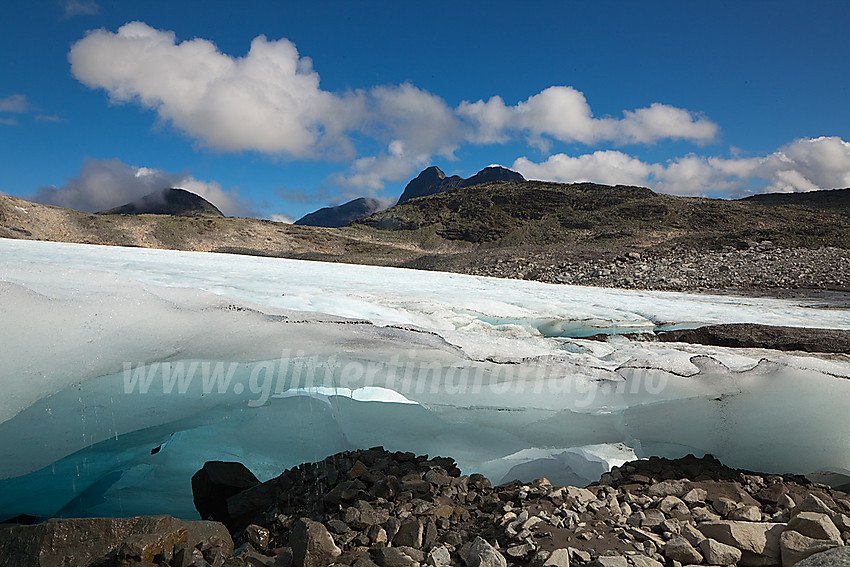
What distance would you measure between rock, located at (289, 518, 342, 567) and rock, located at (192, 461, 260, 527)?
1.09 meters

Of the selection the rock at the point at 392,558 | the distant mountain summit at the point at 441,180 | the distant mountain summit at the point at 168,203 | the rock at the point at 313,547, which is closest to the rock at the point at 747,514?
the rock at the point at 392,558

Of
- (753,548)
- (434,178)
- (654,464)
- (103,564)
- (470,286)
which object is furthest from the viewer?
(434,178)

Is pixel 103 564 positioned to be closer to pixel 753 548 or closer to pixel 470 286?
pixel 753 548

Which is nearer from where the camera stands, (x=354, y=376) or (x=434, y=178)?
(x=354, y=376)

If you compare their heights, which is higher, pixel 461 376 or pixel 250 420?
pixel 461 376

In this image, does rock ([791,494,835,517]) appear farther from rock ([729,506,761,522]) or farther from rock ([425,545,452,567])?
rock ([425,545,452,567])

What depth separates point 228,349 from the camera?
2.49 metres

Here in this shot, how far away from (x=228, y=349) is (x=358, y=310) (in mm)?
1086

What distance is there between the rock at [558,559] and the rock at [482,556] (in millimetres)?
146

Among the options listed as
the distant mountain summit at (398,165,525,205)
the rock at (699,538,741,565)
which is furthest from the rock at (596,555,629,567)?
the distant mountain summit at (398,165,525,205)

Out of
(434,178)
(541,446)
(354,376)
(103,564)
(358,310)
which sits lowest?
(103,564)

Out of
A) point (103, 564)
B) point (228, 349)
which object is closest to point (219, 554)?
point (103, 564)

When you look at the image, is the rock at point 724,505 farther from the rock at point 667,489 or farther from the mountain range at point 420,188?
the mountain range at point 420,188

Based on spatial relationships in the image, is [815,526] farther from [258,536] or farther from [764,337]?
[764,337]
